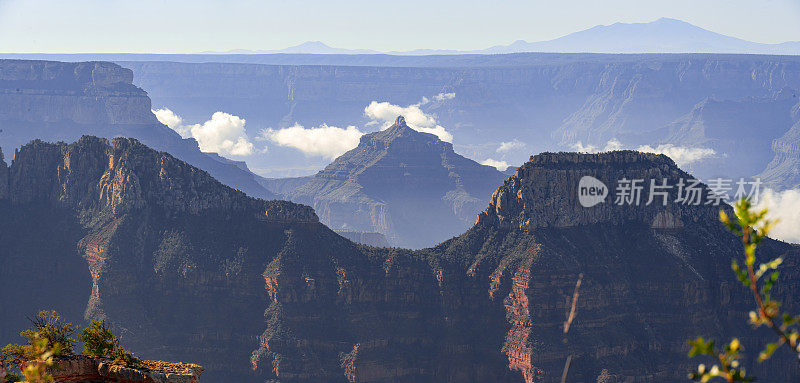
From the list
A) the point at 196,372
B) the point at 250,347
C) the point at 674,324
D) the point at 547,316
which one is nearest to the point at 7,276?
the point at 250,347

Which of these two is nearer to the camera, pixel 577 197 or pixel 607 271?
pixel 607 271

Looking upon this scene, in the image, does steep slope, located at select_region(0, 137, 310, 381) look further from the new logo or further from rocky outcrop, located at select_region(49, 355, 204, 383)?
rocky outcrop, located at select_region(49, 355, 204, 383)

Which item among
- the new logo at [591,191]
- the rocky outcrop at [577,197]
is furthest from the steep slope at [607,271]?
the new logo at [591,191]

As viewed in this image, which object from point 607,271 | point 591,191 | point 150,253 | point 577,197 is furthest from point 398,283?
point 150,253

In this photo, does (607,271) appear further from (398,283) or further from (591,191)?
(398,283)

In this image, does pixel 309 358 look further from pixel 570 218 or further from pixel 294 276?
pixel 570 218

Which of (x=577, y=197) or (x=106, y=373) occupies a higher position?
(x=577, y=197)

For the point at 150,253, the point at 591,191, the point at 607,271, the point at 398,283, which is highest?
the point at 591,191

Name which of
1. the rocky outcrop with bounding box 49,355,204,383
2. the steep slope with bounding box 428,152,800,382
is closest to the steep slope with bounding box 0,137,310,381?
the steep slope with bounding box 428,152,800,382
